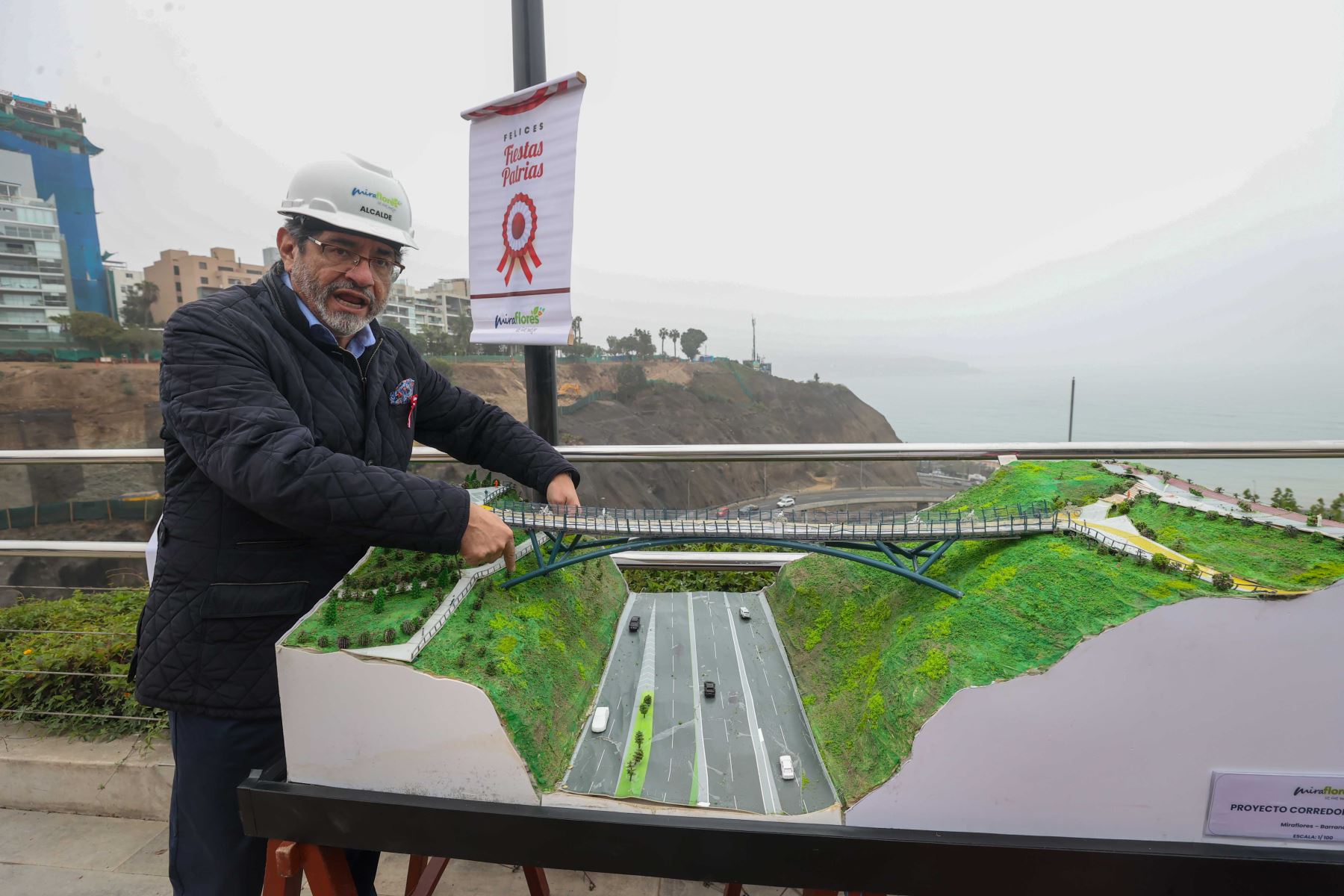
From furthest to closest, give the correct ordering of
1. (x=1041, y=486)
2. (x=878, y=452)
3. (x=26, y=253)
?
(x=26, y=253), (x=878, y=452), (x=1041, y=486)

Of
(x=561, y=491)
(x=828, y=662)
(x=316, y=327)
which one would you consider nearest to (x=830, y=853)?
(x=828, y=662)

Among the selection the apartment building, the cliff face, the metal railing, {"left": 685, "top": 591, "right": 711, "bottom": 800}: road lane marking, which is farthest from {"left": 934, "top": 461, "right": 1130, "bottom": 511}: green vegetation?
the apartment building

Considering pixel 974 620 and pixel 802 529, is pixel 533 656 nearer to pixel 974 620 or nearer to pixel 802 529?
pixel 802 529

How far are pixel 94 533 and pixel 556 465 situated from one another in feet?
19.0

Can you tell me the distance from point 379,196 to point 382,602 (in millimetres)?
1143

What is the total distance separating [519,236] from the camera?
3.05m

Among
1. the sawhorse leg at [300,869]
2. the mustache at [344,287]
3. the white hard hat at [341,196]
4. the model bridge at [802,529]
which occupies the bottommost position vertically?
the sawhorse leg at [300,869]

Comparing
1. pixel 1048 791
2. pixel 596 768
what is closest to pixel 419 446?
pixel 596 768

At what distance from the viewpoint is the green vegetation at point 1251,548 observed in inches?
49.6

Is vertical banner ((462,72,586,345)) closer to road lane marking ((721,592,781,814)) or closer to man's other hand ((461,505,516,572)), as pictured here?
man's other hand ((461,505,516,572))

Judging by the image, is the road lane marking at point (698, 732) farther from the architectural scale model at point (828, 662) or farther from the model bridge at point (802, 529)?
the model bridge at point (802, 529)

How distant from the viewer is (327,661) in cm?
Result: 136

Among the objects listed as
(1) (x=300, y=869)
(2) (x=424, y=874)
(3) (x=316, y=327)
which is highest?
(3) (x=316, y=327)

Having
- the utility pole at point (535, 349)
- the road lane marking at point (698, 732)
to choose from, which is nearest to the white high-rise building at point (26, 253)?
the utility pole at point (535, 349)
